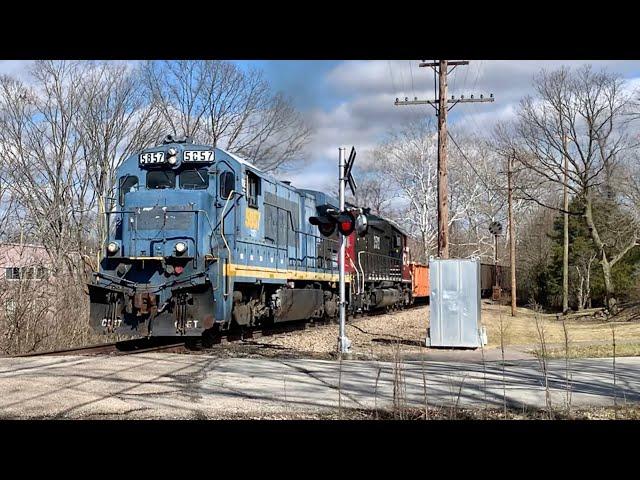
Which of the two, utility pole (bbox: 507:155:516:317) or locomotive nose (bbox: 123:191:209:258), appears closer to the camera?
locomotive nose (bbox: 123:191:209:258)

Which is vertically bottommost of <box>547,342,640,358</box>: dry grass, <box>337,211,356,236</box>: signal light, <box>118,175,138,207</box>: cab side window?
<box>547,342,640,358</box>: dry grass

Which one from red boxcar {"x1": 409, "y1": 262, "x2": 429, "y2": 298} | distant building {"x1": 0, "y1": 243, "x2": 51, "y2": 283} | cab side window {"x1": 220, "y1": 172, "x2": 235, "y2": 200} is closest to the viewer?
cab side window {"x1": 220, "y1": 172, "x2": 235, "y2": 200}

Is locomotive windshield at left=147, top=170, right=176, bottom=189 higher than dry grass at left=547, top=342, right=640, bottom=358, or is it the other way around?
locomotive windshield at left=147, top=170, right=176, bottom=189

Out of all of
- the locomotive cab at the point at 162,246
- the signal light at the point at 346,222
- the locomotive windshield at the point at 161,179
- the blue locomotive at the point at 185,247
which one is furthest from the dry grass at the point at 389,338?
the locomotive windshield at the point at 161,179

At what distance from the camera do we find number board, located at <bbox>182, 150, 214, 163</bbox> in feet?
51.0

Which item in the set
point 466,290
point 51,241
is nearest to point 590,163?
point 466,290

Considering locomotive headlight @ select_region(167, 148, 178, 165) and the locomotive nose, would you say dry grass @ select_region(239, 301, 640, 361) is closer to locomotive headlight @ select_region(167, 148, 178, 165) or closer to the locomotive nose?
the locomotive nose

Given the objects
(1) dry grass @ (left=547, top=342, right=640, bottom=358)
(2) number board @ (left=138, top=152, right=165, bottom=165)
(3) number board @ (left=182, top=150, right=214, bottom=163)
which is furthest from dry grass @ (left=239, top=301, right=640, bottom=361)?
(2) number board @ (left=138, top=152, right=165, bottom=165)

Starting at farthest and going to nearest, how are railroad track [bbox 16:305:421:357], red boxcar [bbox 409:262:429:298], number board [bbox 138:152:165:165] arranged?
red boxcar [bbox 409:262:429:298], number board [bbox 138:152:165:165], railroad track [bbox 16:305:421:357]

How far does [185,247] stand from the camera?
14461 mm

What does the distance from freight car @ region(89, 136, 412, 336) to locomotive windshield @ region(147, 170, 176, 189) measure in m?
0.02

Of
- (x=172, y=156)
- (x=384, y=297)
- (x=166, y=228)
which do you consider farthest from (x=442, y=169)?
(x=166, y=228)

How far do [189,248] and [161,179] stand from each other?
2.03m
